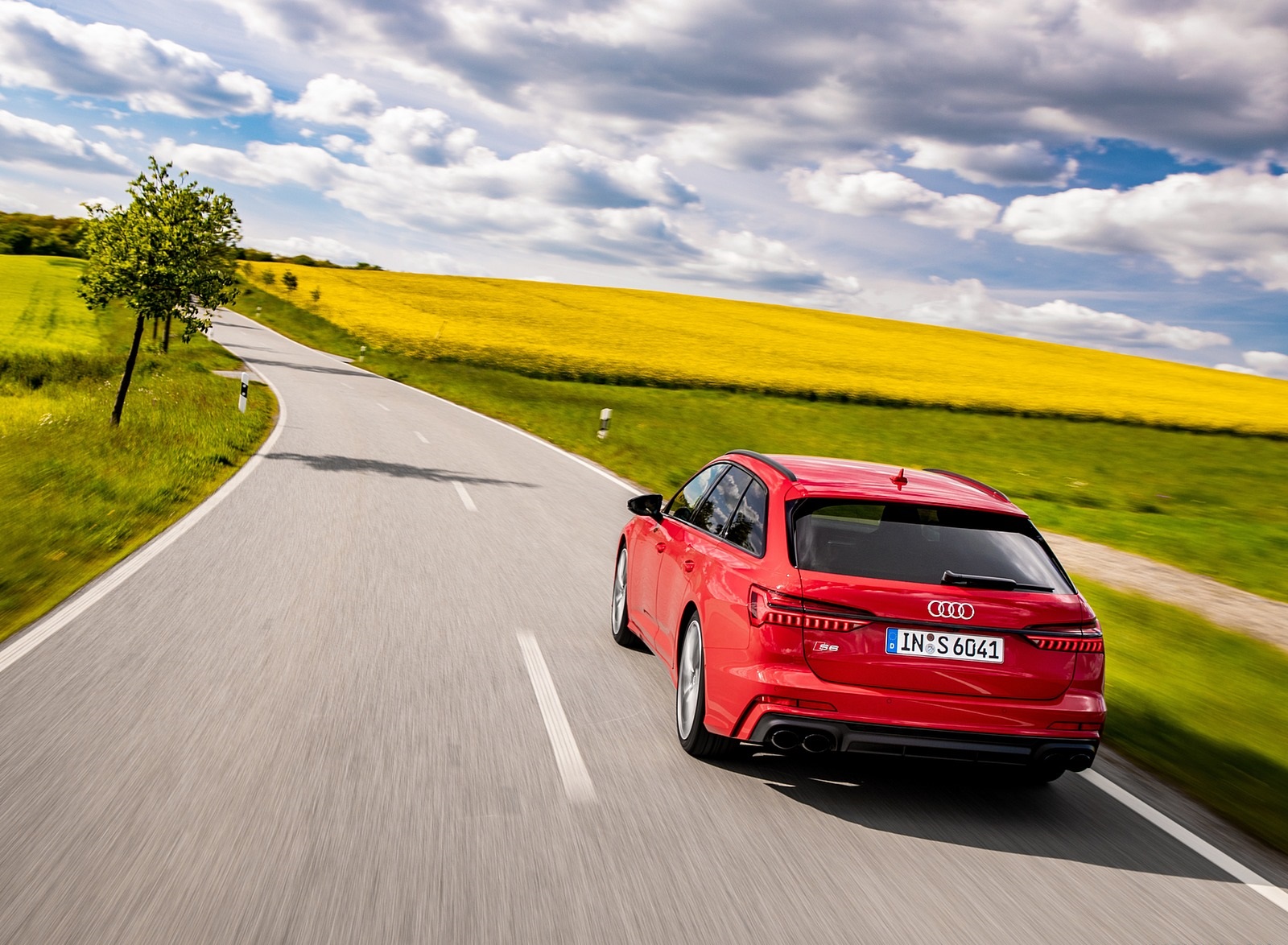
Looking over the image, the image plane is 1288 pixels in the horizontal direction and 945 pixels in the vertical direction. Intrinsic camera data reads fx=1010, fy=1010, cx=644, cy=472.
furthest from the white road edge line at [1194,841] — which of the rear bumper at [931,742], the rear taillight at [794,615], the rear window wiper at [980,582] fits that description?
the rear taillight at [794,615]

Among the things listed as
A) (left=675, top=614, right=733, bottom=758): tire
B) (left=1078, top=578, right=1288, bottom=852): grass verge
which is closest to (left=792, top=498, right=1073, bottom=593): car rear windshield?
(left=675, top=614, right=733, bottom=758): tire

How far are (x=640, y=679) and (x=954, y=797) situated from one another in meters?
2.01

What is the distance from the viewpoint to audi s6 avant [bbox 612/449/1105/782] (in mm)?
4223

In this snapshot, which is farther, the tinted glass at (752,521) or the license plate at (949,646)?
the tinted glass at (752,521)

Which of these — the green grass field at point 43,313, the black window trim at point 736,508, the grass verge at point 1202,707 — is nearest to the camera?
the black window trim at point 736,508

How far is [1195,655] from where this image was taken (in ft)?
27.6

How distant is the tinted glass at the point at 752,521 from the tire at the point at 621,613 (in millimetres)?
1734

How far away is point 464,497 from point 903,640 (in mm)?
9002

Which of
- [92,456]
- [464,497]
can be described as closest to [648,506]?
[464,497]

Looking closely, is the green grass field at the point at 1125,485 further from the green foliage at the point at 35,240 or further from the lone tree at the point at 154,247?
the green foliage at the point at 35,240

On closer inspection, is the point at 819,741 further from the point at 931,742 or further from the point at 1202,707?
the point at 1202,707

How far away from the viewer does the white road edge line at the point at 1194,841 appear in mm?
3936

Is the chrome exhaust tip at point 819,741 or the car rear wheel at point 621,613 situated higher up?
the chrome exhaust tip at point 819,741

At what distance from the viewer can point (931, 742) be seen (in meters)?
4.21
